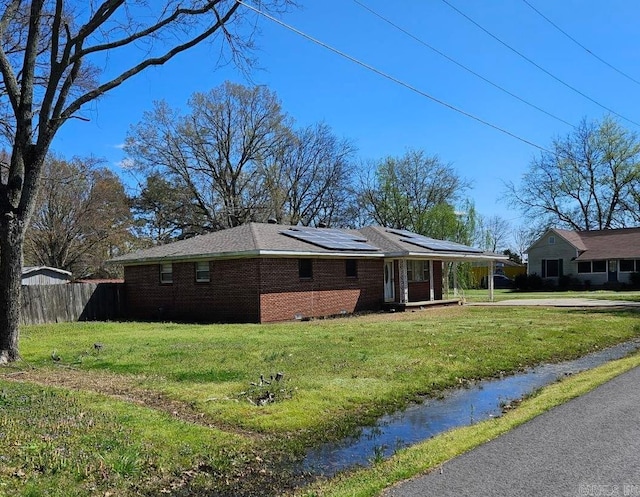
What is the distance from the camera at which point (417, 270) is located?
1101 inches

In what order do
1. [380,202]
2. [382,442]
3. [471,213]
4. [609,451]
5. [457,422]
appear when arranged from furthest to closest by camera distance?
[380,202], [471,213], [457,422], [382,442], [609,451]

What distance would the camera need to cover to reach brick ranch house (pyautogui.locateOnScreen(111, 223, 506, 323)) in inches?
814

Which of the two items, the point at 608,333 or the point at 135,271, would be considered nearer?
the point at 608,333

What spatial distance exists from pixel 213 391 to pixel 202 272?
47.1 ft

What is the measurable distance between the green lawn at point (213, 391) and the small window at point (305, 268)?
5.20m

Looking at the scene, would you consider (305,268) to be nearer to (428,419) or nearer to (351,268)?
(351,268)

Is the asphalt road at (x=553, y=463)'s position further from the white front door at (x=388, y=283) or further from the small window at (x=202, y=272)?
the white front door at (x=388, y=283)

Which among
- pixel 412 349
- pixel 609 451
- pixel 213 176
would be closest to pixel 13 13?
pixel 412 349

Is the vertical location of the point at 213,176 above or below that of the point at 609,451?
above

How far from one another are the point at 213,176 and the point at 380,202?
14415mm

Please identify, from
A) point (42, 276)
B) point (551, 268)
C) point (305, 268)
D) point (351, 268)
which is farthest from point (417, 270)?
point (551, 268)

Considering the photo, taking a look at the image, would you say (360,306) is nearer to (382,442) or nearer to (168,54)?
(168,54)

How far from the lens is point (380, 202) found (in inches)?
1945

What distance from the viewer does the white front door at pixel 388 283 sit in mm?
26375
